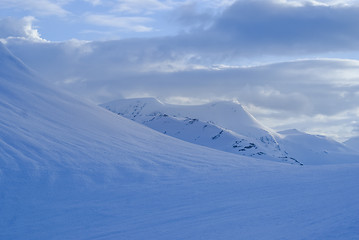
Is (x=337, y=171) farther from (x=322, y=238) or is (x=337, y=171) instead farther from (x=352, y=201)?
(x=322, y=238)

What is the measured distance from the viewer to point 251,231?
14.5 m

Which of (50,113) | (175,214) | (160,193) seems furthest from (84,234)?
(50,113)

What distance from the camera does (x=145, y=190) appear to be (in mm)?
22516

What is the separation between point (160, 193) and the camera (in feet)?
71.4

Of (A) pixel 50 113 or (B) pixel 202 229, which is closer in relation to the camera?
(B) pixel 202 229

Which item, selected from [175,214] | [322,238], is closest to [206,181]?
[175,214]

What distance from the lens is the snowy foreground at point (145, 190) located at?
50.6 ft

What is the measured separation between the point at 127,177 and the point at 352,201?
1303cm

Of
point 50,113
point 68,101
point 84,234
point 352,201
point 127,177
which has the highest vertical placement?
point 68,101

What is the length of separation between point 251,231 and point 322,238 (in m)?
2.61

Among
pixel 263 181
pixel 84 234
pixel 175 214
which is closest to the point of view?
pixel 84 234

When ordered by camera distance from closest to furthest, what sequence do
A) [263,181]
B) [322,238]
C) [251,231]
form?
[322,238], [251,231], [263,181]

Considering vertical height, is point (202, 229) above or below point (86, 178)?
below

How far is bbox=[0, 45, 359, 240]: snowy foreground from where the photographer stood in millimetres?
15422
